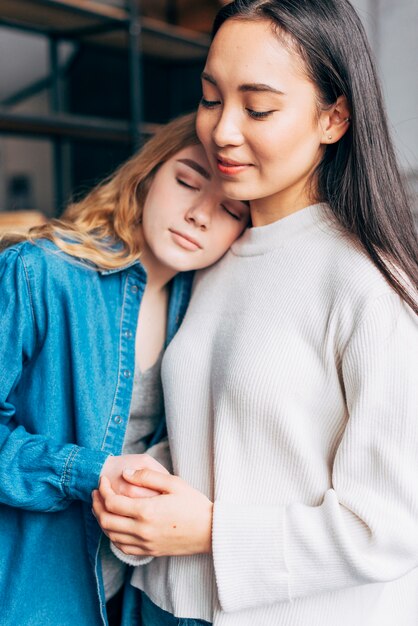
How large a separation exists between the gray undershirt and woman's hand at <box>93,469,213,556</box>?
248mm

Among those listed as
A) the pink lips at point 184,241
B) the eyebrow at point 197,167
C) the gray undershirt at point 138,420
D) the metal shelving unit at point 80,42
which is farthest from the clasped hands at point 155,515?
the metal shelving unit at point 80,42

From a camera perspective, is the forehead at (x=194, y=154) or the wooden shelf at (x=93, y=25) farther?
the wooden shelf at (x=93, y=25)

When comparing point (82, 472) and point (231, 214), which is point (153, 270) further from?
point (82, 472)

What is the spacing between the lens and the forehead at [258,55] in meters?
0.87

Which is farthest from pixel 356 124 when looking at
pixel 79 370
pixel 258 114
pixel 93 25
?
pixel 93 25

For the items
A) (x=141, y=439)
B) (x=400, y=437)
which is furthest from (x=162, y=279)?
(x=400, y=437)

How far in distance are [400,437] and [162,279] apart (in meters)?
0.54

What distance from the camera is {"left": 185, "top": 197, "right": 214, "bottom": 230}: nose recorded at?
3.50ft

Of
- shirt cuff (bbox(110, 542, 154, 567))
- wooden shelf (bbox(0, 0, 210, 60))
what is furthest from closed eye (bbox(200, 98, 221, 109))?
wooden shelf (bbox(0, 0, 210, 60))

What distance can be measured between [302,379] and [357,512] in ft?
0.60

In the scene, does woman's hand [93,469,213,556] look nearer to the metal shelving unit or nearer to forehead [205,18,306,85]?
forehead [205,18,306,85]

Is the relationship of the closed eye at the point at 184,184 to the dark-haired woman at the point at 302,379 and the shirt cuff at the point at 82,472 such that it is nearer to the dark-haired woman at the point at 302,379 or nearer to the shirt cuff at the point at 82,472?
the dark-haired woman at the point at 302,379

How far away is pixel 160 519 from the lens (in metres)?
0.88

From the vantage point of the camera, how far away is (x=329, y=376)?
880 millimetres
